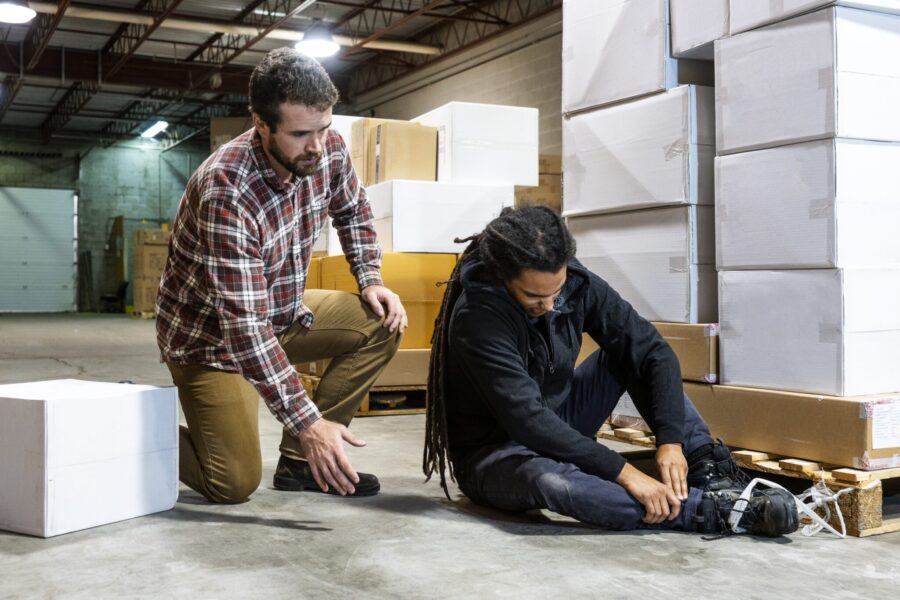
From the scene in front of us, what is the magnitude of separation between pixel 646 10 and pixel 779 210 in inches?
39.6

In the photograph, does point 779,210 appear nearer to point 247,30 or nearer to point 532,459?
point 532,459

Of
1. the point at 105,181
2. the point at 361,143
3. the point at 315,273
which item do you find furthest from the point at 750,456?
the point at 105,181

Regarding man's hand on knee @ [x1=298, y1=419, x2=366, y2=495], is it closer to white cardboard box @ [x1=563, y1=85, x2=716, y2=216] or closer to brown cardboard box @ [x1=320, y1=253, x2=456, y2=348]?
Answer: white cardboard box @ [x1=563, y1=85, x2=716, y2=216]

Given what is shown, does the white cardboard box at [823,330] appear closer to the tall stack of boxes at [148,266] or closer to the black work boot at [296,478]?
the black work boot at [296,478]

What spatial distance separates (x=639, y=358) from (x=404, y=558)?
2.88ft

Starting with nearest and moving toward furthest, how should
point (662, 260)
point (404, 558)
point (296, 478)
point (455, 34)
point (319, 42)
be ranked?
point (404, 558)
point (296, 478)
point (662, 260)
point (319, 42)
point (455, 34)

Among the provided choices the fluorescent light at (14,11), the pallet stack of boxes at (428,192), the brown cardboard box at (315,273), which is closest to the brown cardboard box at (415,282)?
the pallet stack of boxes at (428,192)

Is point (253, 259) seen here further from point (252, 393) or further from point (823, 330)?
point (823, 330)

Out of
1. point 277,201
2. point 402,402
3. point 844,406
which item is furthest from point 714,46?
point 402,402

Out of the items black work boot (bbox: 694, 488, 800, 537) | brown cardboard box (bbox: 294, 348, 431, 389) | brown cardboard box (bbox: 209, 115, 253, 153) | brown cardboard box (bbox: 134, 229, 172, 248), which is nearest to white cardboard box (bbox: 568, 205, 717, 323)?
black work boot (bbox: 694, 488, 800, 537)

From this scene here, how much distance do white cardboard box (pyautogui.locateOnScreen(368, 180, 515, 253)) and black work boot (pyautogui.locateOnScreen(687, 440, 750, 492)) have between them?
2.77m

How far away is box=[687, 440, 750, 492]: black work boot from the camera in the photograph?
104 inches

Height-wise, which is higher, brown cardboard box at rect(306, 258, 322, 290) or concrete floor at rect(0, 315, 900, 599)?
brown cardboard box at rect(306, 258, 322, 290)

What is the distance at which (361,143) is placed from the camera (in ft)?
18.8
